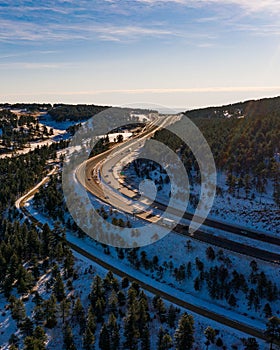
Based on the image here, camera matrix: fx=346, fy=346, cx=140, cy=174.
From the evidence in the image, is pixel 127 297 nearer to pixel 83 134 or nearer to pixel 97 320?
pixel 97 320

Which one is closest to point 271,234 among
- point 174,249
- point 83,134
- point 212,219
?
point 212,219

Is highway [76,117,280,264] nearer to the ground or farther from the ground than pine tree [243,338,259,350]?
farther from the ground

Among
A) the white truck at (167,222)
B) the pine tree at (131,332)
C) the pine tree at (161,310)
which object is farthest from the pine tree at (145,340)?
the white truck at (167,222)

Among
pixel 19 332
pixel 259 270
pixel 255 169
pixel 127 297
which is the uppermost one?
pixel 255 169

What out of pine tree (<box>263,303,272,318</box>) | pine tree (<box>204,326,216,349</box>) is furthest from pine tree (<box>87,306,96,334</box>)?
pine tree (<box>263,303,272,318</box>)

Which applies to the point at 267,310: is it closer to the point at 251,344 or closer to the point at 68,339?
the point at 251,344

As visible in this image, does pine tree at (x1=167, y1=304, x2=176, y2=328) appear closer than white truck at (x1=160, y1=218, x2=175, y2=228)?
Yes

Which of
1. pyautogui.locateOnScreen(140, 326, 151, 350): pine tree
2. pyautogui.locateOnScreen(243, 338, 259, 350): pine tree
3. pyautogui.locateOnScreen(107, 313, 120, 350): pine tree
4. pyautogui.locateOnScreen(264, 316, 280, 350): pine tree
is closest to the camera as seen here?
pyautogui.locateOnScreen(243, 338, 259, 350): pine tree

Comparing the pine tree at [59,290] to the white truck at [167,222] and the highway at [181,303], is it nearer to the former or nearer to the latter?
the highway at [181,303]

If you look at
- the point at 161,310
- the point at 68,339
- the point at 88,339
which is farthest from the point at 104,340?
the point at 161,310

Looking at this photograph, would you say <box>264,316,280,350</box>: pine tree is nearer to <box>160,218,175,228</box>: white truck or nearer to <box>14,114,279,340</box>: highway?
<box>14,114,279,340</box>: highway

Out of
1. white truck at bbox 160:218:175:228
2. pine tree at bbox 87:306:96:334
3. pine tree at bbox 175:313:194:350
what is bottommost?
pine tree at bbox 87:306:96:334
